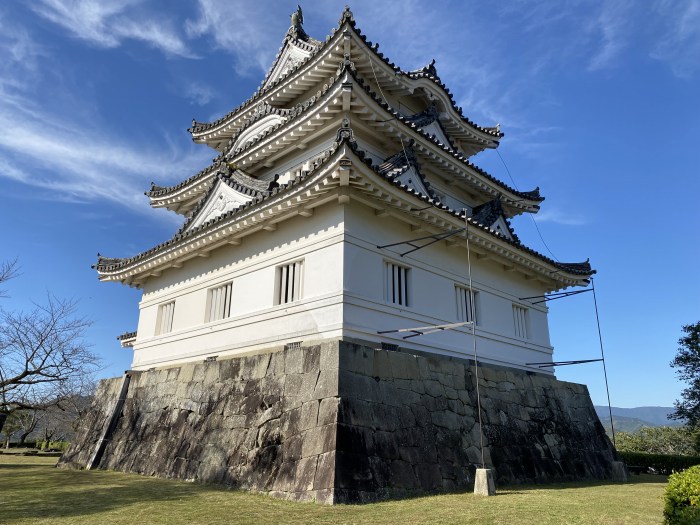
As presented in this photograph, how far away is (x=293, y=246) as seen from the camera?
1102 cm

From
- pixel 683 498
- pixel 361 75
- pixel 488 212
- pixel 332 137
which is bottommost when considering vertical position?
pixel 683 498

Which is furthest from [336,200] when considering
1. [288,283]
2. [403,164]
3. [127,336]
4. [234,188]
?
[127,336]

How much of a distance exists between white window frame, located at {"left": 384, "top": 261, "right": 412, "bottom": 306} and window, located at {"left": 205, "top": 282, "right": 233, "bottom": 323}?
4301 mm

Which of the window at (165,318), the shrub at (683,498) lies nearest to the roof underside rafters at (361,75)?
the window at (165,318)

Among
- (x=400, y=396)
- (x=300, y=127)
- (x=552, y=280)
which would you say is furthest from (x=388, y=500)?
(x=552, y=280)

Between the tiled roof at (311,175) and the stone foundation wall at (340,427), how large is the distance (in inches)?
132

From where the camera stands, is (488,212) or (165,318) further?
(488,212)

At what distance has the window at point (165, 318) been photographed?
1430cm

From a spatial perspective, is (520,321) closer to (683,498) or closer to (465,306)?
(465,306)

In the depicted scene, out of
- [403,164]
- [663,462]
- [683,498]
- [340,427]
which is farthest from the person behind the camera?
[663,462]

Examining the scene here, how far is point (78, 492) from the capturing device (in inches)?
341

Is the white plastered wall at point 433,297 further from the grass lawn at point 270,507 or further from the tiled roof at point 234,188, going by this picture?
the grass lawn at point 270,507

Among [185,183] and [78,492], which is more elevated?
[185,183]

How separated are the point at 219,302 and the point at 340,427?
245 inches
